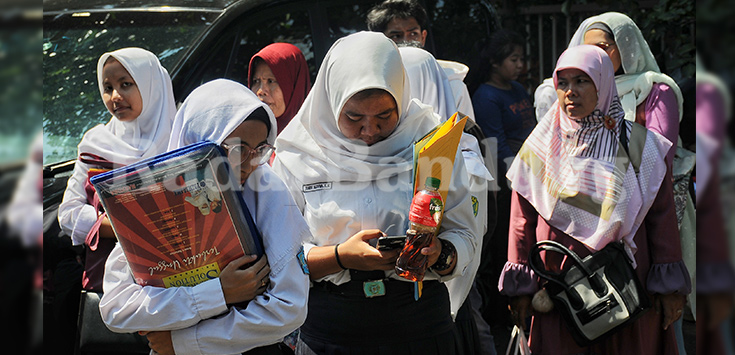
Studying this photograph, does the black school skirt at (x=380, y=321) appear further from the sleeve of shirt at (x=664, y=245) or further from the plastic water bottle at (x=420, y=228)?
the sleeve of shirt at (x=664, y=245)

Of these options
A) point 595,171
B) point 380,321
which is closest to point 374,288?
point 380,321

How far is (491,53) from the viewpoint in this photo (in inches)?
203

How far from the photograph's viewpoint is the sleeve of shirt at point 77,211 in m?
2.89

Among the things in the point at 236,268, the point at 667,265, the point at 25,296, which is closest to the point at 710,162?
the point at 25,296

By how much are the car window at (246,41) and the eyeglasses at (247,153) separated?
2.26 m

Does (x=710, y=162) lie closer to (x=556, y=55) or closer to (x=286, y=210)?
(x=286, y=210)

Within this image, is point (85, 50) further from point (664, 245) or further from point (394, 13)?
point (664, 245)

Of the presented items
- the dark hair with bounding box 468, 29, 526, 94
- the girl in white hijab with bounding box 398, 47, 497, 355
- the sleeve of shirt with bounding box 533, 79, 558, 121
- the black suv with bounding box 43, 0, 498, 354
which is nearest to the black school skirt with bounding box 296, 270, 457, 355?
the girl in white hijab with bounding box 398, 47, 497, 355

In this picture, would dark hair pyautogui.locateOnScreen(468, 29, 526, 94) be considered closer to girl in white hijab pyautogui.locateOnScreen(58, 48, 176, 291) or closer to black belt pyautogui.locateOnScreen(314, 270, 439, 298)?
girl in white hijab pyautogui.locateOnScreen(58, 48, 176, 291)

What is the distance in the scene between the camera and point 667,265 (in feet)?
9.79

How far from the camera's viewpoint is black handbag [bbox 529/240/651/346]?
2850 millimetres

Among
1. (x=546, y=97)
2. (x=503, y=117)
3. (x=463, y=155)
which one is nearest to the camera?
(x=463, y=155)

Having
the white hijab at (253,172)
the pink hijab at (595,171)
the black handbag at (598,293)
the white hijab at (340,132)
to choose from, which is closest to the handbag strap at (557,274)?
the black handbag at (598,293)

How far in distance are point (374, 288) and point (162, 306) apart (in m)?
0.74
